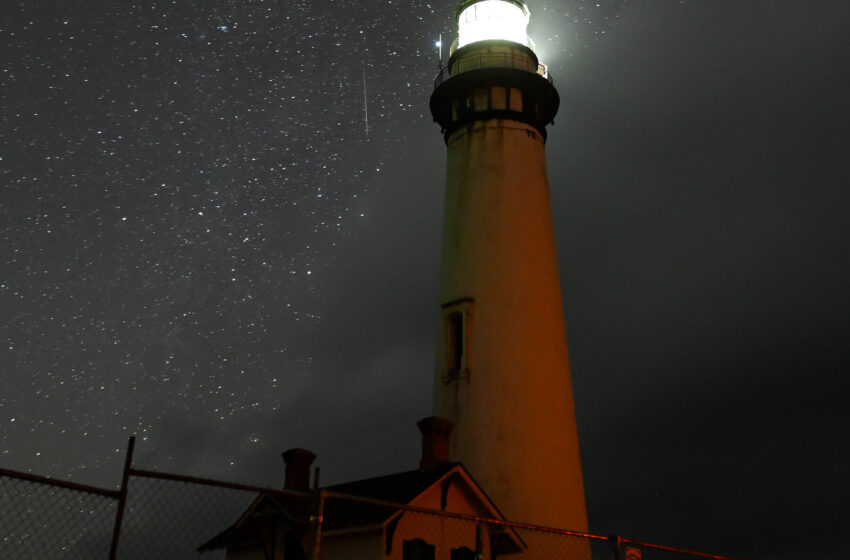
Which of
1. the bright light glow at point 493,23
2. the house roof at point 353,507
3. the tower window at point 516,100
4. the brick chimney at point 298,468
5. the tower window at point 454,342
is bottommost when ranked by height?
the house roof at point 353,507

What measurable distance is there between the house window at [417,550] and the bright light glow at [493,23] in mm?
13864

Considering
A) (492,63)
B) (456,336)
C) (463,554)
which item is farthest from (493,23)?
(463,554)

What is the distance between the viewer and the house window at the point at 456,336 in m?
19.7

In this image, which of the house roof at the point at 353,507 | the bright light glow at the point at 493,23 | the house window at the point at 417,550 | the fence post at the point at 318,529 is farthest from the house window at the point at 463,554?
the bright light glow at the point at 493,23

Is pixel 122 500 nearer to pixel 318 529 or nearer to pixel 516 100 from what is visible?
pixel 318 529

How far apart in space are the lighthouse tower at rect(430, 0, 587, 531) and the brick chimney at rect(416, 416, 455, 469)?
1.10 metres

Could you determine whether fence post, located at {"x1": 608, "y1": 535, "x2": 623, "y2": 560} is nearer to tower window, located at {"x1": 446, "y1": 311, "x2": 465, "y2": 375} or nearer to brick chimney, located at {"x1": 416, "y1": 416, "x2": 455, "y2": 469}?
brick chimney, located at {"x1": 416, "y1": 416, "x2": 455, "y2": 469}

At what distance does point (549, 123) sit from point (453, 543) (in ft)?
39.1

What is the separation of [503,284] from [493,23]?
8.06 meters

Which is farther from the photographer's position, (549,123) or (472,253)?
(549,123)

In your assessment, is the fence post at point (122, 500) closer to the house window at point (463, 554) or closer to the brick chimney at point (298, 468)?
the house window at point (463, 554)

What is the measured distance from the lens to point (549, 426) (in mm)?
18828

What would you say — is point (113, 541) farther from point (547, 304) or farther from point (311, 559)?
point (547, 304)

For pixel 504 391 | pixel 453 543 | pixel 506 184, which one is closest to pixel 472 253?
pixel 506 184
